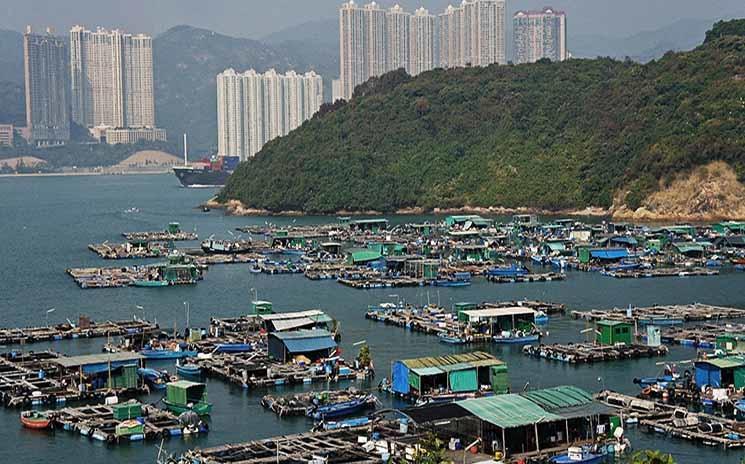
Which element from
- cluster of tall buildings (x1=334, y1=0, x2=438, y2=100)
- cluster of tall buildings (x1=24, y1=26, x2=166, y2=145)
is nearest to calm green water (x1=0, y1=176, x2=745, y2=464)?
cluster of tall buildings (x1=334, y1=0, x2=438, y2=100)

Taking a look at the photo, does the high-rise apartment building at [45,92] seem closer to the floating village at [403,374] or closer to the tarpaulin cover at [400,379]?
the floating village at [403,374]

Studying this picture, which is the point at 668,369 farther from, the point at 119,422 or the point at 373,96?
the point at 373,96

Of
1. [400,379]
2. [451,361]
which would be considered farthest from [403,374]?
[451,361]

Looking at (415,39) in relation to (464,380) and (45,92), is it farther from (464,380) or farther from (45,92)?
(464,380)

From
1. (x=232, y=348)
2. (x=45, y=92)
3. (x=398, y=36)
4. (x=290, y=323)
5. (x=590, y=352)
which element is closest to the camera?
(x=590, y=352)

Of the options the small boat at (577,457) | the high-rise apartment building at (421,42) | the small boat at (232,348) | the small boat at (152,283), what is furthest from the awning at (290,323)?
the high-rise apartment building at (421,42)

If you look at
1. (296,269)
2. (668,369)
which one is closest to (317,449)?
(668,369)
